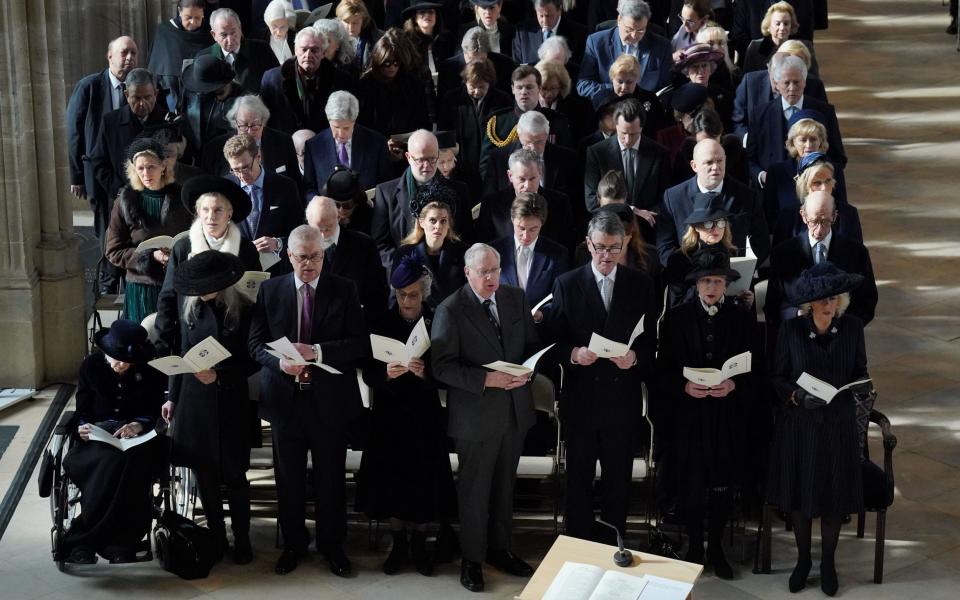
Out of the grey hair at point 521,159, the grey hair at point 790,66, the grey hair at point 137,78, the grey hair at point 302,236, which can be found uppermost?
the grey hair at point 790,66

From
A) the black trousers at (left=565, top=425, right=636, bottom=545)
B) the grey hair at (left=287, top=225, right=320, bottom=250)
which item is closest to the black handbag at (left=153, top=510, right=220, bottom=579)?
the grey hair at (left=287, top=225, right=320, bottom=250)

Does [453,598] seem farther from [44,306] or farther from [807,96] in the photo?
[807,96]

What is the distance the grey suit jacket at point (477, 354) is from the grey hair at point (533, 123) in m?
1.93

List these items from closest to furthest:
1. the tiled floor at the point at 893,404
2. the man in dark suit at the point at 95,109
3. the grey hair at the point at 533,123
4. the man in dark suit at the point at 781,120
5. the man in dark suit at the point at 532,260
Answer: the tiled floor at the point at 893,404
the man in dark suit at the point at 532,260
the grey hair at the point at 533,123
the man in dark suit at the point at 781,120
the man in dark suit at the point at 95,109

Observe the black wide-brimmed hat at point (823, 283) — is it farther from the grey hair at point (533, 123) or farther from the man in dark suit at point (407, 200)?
the grey hair at point (533, 123)

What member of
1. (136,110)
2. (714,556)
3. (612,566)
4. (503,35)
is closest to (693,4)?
(503,35)

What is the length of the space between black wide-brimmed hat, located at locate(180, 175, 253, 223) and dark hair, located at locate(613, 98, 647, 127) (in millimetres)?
2517

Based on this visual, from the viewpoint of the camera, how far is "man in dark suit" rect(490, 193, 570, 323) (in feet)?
29.5

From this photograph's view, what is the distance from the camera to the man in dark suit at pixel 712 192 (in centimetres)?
959

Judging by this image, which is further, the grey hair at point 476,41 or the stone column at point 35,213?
the grey hair at point 476,41

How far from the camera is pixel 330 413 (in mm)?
8445

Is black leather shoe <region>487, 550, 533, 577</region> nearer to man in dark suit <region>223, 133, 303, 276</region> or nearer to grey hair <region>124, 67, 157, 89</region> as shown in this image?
man in dark suit <region>223, 133, 303, 276</region>

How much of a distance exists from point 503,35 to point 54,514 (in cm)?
581

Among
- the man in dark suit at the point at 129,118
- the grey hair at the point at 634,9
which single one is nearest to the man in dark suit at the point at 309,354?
the man in dark suit at the point at 129,118
